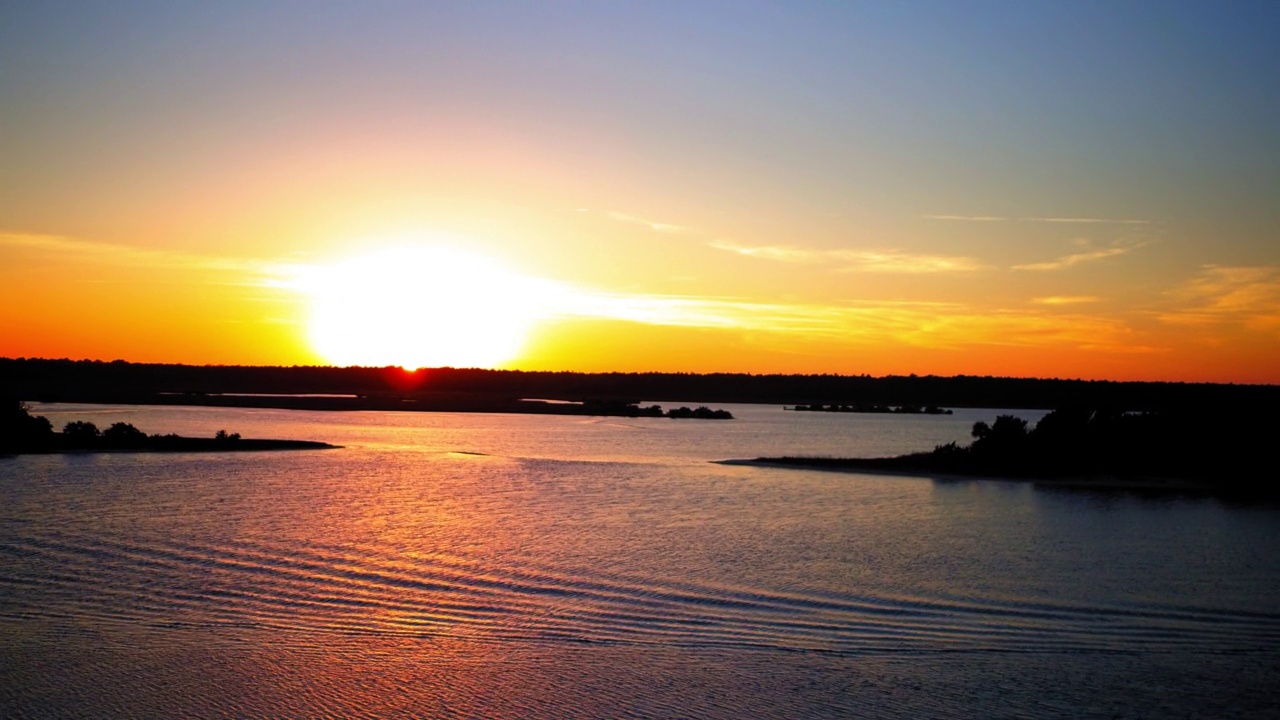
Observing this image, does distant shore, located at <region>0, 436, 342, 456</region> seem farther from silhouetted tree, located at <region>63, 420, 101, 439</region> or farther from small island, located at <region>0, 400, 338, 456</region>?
silhouetted tree, located at <region>63, 420, 101, 439</region>

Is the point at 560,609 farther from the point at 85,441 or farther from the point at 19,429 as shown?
the point at 19,429

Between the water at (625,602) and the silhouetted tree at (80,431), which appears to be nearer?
the water at (625,602)

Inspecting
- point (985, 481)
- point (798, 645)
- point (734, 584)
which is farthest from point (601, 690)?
point (985, 481)

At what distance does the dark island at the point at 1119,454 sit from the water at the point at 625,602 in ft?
15.2

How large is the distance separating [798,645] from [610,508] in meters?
11.9

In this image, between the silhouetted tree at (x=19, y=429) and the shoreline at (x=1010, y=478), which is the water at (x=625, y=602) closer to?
the shoreline at (x=1010, y=478)

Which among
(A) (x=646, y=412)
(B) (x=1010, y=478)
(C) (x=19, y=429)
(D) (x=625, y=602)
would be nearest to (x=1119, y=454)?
(B) (x=1010, y=478)

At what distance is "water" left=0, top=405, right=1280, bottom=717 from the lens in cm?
902

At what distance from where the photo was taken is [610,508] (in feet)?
73.7

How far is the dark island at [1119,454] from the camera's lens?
29.7m

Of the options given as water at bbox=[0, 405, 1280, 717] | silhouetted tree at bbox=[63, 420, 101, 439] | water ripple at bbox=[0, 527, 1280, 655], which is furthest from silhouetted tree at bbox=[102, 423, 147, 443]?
water ripple at bbox=[0, 527, 1280, 655]

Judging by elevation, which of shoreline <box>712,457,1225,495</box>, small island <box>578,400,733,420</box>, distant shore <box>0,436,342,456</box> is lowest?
shoreline <box>712,457,1225,495</box>

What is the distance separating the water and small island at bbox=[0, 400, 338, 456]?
11363 millimetres

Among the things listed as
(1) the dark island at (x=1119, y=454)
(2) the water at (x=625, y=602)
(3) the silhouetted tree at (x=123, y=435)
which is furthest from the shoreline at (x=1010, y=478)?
(3) the silhouetted tree at (x=123, y=435)
